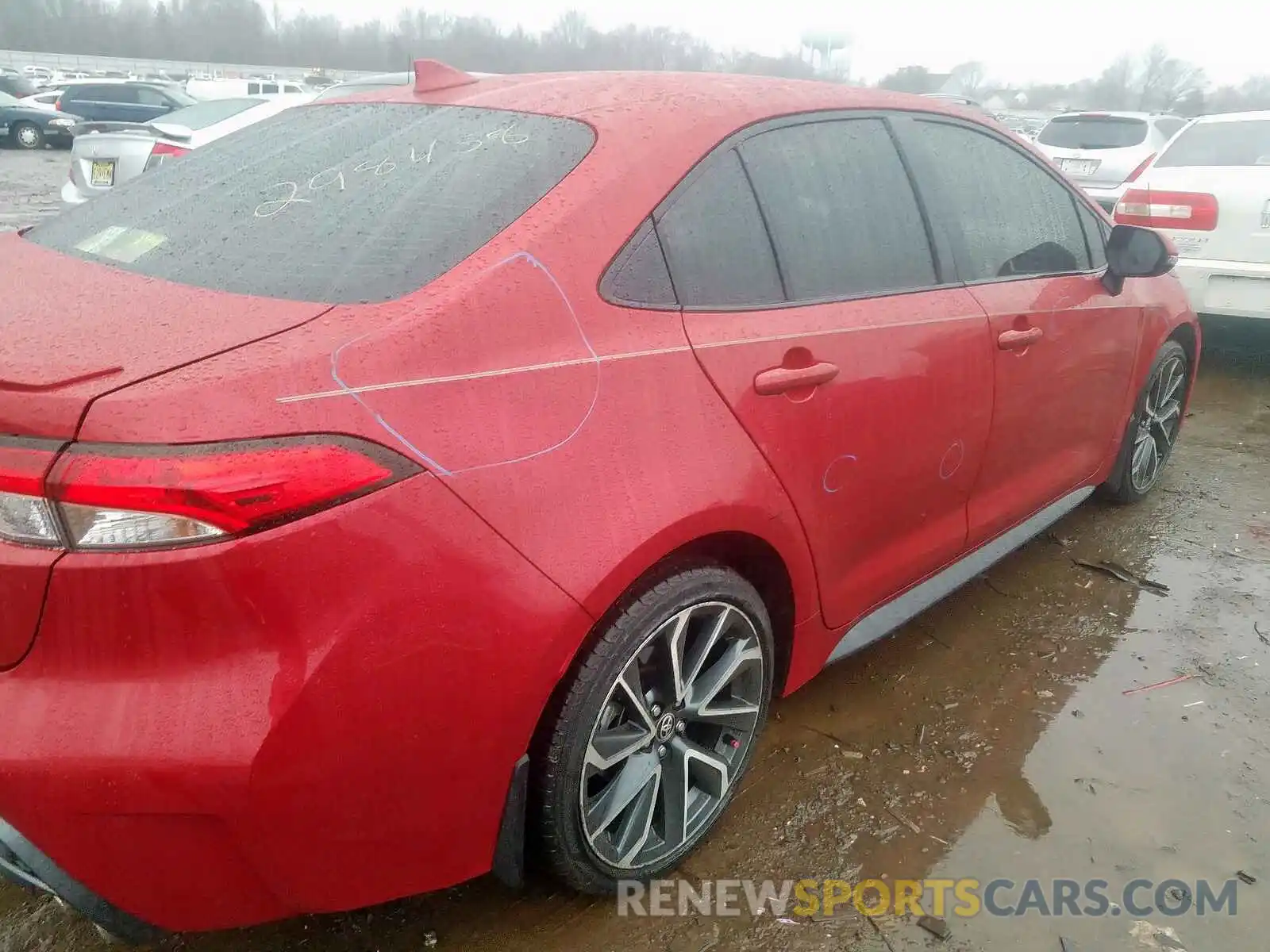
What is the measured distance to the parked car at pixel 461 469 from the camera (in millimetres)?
1347

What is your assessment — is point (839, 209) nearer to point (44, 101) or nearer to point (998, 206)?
point (998, 206)

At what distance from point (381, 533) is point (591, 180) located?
0.84 meters

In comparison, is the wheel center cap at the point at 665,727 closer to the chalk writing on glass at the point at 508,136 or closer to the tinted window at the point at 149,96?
the chalk writing on glass at the point at 508,136

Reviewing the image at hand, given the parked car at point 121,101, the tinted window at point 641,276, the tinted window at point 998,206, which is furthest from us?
the parked car at point 121,101

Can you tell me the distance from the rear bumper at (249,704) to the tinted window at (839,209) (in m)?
1.09

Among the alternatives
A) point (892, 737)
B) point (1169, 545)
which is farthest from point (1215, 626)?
point (892, 737)

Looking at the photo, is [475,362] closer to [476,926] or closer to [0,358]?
[0,358]

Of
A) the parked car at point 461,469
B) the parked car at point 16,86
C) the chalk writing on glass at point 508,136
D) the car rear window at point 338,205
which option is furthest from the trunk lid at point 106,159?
the parked car at point 16,86

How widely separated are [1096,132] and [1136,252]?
9.68m

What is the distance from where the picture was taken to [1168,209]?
569 cm

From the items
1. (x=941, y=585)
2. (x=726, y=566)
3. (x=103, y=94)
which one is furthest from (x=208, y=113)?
(x=103, y=94)

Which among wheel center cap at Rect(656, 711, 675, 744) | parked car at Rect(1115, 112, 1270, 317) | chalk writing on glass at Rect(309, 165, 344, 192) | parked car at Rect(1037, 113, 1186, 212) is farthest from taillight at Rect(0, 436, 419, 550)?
parked car at Rect(1037, 113, 1186, 212)

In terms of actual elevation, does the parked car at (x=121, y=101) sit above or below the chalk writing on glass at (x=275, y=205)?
below

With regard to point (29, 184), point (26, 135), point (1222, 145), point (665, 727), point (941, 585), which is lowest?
point (26, 135)
